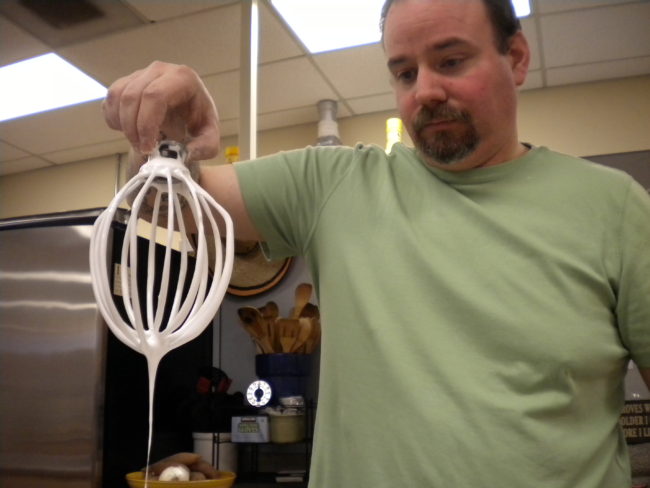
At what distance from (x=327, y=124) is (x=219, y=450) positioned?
1570mm

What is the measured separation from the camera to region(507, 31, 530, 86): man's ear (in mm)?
779

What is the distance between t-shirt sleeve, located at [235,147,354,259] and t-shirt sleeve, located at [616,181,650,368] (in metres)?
0.31

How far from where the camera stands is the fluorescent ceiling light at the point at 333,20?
2080mm

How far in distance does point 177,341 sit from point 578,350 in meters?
0.38

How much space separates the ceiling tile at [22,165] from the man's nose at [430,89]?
3.25 m

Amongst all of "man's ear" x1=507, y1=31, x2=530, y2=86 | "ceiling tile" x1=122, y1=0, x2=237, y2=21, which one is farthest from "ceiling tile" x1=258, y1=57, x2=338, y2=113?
"man's ear" x1=507, y1=31, x2=530, y2=86

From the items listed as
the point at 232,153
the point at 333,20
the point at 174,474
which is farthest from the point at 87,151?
the point at 174,474

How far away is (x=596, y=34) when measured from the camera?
2348 millimetres

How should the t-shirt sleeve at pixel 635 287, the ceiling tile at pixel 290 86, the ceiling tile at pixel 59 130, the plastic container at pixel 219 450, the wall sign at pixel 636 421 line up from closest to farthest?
the t-shirt sleeve at pixel 635 287
the wall sign at pixel 636 421
the plastic container at pixel 219 450
the ceiling tile at pixel 290 86
the ceiling tile at pixel 59 130

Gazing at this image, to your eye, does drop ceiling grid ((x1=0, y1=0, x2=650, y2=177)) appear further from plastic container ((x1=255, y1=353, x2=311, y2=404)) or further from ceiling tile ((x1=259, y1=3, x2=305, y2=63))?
plastic container ((x1=255, y1=353, x2=311, y2=404))

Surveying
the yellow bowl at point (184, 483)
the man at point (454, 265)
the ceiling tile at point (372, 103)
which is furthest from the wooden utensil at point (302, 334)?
the ceiling tile at point (372, 103)

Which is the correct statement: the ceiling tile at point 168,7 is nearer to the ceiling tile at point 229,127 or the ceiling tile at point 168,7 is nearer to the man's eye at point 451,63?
the ceiling tile at point 229,127

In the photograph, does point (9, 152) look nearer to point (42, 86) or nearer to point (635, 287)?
point (42, 86)

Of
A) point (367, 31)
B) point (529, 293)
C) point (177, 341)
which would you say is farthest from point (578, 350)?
point (367, 31)
